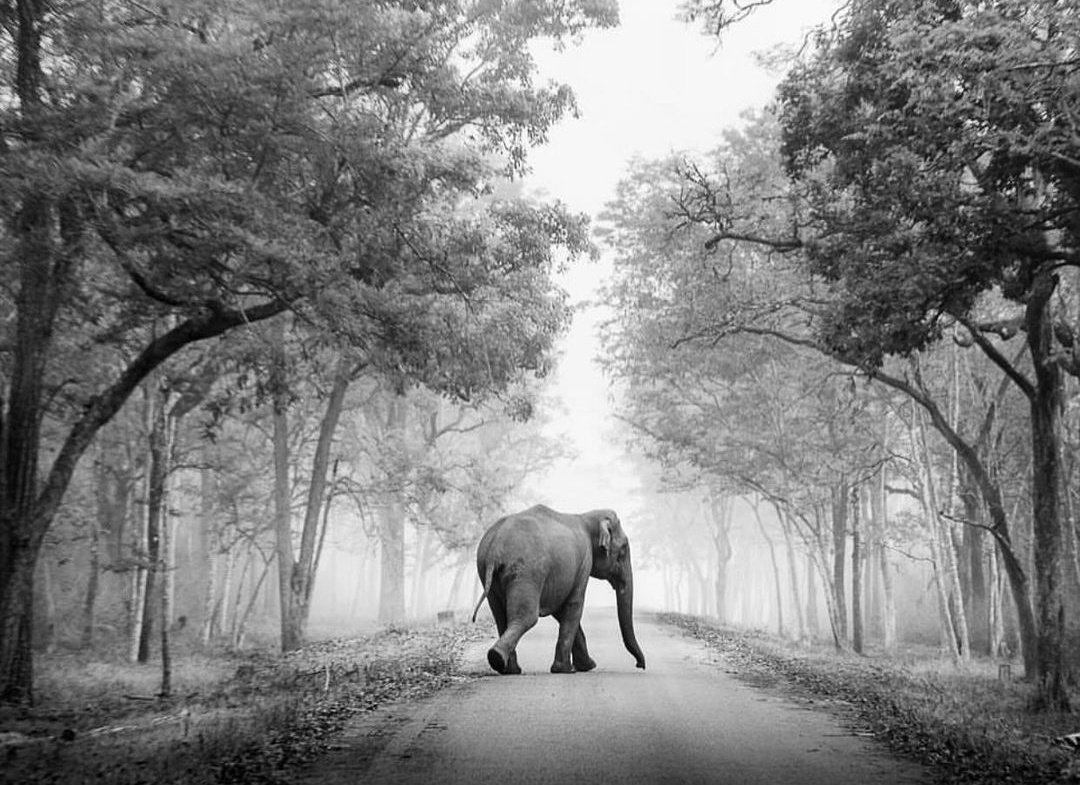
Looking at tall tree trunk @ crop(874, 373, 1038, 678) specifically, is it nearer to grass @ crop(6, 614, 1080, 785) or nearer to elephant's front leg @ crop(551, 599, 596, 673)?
grass @ crop(6, 614, 1080, 785)

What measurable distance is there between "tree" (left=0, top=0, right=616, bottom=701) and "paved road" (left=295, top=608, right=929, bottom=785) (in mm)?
4782

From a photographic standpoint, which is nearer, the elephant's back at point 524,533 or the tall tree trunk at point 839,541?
the elephant's back at point 524,533

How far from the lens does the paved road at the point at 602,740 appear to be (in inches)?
282

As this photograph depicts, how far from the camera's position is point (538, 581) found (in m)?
14.2

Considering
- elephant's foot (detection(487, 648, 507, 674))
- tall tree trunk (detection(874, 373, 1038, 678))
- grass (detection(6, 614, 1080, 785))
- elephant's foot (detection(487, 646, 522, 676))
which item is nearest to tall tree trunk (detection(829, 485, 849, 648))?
grass (detection(6, 614, 1080, 785))

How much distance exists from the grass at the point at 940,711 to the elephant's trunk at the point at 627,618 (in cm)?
157

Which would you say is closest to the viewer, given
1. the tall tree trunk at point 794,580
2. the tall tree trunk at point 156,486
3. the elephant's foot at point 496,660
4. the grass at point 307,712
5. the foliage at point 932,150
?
the grass at point 307,712

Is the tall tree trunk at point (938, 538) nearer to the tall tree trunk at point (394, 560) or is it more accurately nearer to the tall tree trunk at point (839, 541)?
the tall tree trunk at point (839, 541)

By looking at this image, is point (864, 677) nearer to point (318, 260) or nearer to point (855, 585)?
point (855, 585)

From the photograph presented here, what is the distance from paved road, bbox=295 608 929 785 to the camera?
7.16m

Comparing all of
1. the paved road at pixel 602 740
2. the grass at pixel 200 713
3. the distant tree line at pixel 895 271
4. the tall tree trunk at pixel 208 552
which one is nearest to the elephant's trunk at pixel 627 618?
the paved road at pixel 602 740

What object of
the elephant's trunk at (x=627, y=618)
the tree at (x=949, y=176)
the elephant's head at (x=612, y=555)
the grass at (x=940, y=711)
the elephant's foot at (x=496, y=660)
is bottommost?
the grass at (x=940, y=711)

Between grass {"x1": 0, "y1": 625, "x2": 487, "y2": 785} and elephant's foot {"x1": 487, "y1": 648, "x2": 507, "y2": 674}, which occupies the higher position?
elephant's foot {"x1": 487, "y1": 648, "x2": 507, "y2": 674}

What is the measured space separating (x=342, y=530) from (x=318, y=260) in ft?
198
